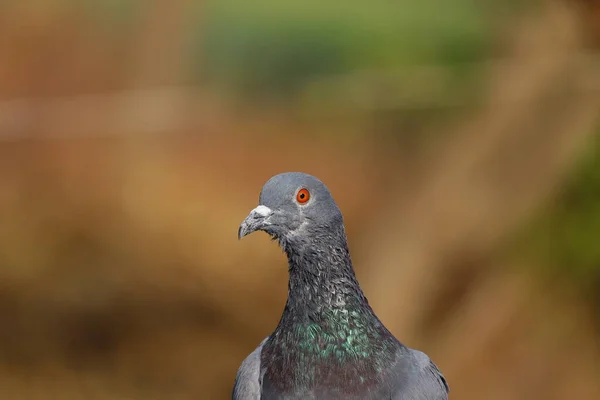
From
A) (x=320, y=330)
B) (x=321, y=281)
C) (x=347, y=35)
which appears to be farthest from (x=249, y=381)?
(x=347, y=35)

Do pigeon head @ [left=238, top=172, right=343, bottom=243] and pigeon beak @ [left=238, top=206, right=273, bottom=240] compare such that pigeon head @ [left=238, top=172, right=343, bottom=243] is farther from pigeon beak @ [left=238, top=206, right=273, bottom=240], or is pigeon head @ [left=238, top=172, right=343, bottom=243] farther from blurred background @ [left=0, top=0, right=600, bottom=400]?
blurred background @ [left=0, top=0, right=600, bottom=400]

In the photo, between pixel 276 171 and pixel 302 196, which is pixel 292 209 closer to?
pixel 302 196

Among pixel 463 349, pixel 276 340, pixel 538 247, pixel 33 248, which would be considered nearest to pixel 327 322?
pixel 276 340

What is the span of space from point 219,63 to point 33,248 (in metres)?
3.26

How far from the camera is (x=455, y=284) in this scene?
9.04 metres

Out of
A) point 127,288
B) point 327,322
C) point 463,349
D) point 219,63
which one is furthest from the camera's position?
point 219,63

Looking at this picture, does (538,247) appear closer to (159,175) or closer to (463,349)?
(463,349)

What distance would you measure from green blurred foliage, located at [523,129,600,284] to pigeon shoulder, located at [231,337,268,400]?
18.6ft

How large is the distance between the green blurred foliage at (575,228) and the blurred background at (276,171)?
0.08 feet

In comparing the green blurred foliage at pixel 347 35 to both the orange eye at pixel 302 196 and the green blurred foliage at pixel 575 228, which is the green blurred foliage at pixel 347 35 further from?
the orange eye at pixel 302 196

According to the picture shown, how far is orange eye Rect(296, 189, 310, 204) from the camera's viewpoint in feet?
12.0

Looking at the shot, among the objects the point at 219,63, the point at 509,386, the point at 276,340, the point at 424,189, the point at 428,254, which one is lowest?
the point at 509,386

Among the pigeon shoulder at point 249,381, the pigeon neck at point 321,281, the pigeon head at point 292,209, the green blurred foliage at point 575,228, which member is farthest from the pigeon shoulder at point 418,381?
the green blurred foliage at point 575,228

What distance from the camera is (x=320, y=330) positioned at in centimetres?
382
